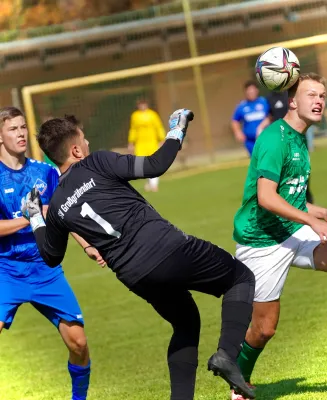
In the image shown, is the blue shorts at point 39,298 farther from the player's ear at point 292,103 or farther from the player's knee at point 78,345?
the player's ear at point 292,103

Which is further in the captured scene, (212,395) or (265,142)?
(212,395)

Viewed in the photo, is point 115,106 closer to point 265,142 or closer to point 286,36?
point 286,36

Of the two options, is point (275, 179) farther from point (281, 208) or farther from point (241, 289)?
point (241, 289)

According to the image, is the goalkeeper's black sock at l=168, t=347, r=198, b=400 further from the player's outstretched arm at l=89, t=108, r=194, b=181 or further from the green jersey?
the green jersey

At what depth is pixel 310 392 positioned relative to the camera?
5.84 m

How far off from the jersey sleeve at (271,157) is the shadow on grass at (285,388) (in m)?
1.38

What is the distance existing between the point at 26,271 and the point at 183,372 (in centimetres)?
159

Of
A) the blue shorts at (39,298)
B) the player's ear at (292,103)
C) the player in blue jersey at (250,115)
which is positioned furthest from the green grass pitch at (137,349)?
the player in blue jersey at (250,115)

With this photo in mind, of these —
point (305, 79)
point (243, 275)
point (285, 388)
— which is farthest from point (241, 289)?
point (305, 79)

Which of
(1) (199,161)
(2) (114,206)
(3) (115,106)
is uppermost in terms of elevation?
(2) (114,206)

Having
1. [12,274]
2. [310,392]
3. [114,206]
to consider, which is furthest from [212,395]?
[114,206]

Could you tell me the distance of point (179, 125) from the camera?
15.7 ft

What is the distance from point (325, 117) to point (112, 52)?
22.5 ft

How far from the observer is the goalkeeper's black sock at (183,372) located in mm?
4906
